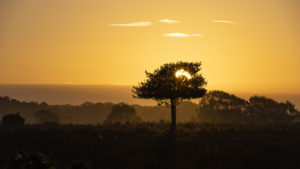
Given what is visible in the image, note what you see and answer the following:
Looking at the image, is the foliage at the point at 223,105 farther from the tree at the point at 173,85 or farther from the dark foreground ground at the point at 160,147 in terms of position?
the dark foreground ground at the point at 160,147

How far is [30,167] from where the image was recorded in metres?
12.2

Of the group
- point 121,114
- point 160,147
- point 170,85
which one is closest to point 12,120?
point 170,85

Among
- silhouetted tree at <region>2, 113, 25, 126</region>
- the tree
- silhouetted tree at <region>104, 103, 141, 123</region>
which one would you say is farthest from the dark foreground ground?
silhouetted tree at <region>104, 103, 141, 123</region>

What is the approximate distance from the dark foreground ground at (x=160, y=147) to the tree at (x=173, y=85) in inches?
205

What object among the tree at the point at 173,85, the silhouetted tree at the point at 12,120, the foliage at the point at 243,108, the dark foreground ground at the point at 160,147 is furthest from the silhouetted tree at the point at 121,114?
the dark foreground ground at the point at 160,147

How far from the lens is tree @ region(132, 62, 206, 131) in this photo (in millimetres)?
42516

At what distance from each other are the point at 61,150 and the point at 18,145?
475 cm

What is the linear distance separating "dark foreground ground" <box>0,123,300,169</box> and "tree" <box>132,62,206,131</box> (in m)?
5.21

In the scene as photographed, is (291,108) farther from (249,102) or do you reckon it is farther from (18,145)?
(18,145)

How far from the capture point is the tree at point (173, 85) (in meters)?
42.5

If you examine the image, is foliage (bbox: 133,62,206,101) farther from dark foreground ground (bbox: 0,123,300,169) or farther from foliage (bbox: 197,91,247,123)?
foliage (bbox: 197,91,247,123)

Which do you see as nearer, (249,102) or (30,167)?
(30,167)

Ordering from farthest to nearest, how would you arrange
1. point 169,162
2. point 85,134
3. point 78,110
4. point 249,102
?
point 78,110 < point 249,102 < point 85,134 < point 169,162

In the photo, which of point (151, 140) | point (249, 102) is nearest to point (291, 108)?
point (249, 102)
